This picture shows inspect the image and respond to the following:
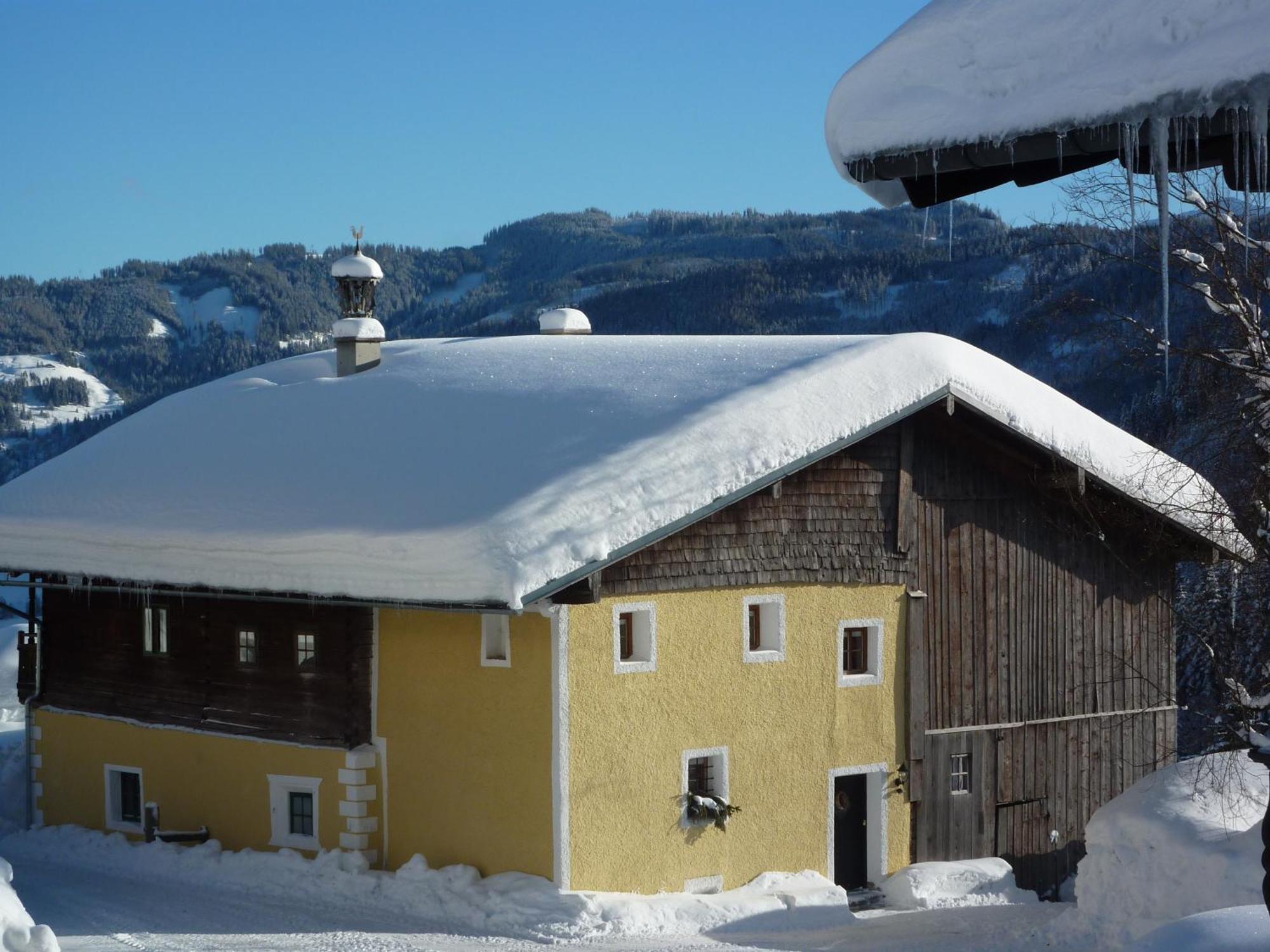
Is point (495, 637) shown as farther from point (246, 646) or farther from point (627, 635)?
point (246, 646)

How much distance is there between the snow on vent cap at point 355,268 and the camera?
2350 cm

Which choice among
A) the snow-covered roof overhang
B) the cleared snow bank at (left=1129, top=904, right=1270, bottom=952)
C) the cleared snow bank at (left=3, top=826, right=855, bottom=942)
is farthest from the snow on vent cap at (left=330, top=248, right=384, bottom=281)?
the snow-covered roof overhang

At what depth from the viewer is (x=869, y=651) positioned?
18.2 m

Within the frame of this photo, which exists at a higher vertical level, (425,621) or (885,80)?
(885,80)

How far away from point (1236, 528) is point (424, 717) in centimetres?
945

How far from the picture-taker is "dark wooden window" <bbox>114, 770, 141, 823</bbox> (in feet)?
65.2

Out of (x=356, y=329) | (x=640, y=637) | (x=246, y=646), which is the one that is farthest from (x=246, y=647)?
(x=356, y=329)

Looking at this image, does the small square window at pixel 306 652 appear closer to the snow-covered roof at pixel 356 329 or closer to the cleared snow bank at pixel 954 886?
the snow-covered roof at pixel 356 329

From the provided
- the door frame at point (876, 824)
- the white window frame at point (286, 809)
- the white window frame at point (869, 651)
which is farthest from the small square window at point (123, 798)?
the door frame at point (876, 824)

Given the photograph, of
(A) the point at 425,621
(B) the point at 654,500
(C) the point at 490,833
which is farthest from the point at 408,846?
(B) the point at 654,500

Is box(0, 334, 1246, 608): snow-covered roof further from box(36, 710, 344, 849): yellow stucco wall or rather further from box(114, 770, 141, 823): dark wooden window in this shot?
box(114, 770, 141, 823): dark wooden window

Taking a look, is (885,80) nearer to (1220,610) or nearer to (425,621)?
(425,621)

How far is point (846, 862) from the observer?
1802 cm

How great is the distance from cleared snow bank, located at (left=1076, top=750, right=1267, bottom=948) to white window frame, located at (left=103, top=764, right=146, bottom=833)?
10.8m
